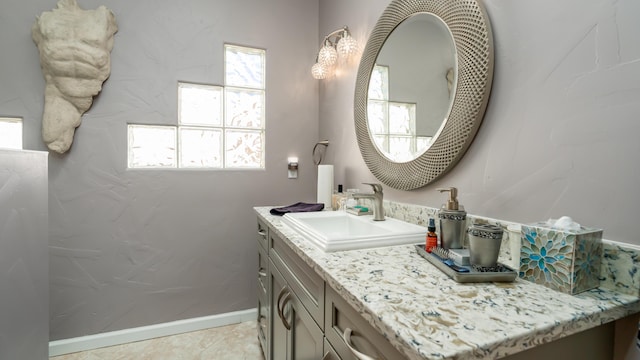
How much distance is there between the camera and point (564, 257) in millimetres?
635

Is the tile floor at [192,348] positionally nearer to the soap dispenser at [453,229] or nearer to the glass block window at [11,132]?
the glass block window at [11,132]

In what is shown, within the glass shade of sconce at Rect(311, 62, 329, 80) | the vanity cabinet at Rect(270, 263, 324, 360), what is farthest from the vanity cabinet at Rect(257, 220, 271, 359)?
the glass shade of sconce at Rect(311, 62, 329, 80)

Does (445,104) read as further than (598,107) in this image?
Yes

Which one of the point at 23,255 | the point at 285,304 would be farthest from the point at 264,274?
the point at 23,255

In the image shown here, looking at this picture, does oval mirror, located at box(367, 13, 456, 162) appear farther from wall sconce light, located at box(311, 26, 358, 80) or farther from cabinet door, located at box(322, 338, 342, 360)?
cabinet door, located at box(322, 338, 342, 360)

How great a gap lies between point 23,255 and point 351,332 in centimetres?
114

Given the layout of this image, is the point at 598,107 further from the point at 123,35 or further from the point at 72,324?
the point at 72,324

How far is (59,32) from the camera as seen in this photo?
5.56 feet

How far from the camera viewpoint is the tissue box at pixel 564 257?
62 cm

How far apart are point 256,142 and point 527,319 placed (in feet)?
6.57

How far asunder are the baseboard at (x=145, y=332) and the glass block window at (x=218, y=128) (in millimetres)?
1097

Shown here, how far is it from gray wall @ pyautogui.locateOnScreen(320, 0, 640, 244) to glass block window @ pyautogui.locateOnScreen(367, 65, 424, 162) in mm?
260

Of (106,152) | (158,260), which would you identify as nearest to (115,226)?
(158,260)

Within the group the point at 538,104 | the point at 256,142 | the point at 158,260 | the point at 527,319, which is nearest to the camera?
the point at 527,319
